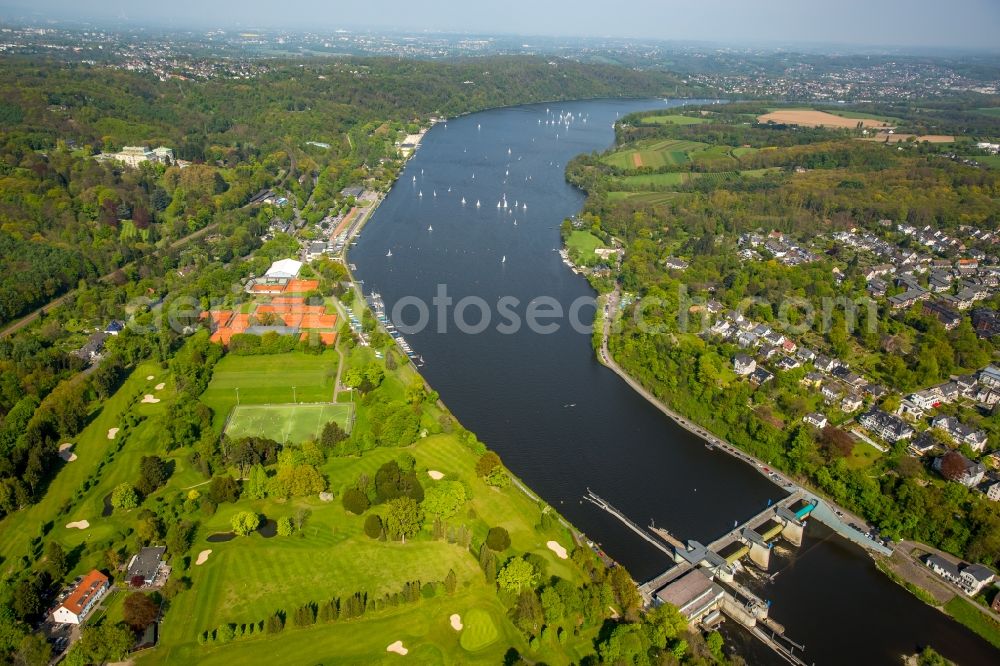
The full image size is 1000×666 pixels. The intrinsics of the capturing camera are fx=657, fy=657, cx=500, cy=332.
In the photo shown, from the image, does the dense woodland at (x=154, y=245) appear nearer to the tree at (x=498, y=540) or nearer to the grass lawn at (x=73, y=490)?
the grass lawn at (x=73, y=490)

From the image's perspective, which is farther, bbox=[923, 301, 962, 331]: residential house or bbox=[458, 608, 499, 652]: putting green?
bbox=[923, 301, 962, 331]: residential house

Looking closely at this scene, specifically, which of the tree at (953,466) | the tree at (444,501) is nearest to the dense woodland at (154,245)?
the tree at (444,501)

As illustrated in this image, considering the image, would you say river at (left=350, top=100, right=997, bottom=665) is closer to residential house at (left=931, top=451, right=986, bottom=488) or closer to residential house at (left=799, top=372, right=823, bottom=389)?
residential house at (left=931, top=451, right=986, bottom=488)

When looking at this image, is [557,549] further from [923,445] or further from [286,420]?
[923,445]

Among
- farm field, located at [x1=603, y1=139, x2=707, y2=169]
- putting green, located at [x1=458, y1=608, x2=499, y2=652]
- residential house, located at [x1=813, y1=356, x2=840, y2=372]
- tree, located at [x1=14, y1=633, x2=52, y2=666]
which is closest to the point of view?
tree, located at [x1=14, y1=633, x2=52, y2=666]

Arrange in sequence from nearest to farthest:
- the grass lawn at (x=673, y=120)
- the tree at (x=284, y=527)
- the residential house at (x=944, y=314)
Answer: the tree at (x=284, y=527), the residential house at (x=944, y=314), the grass lawn at (x=673, y=120)

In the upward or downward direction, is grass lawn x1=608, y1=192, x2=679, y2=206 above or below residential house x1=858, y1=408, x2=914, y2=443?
above

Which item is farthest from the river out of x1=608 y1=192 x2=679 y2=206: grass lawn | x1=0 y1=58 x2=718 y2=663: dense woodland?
x1=608 y1=192 x2=679 y2=206: grass lawn
